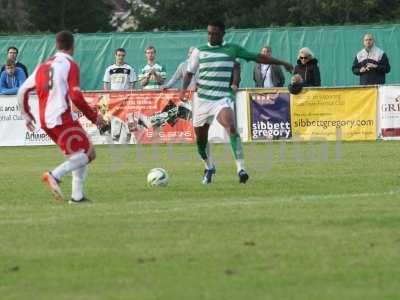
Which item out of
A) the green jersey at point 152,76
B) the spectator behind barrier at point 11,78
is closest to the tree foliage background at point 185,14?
the green jersey at point 152,76

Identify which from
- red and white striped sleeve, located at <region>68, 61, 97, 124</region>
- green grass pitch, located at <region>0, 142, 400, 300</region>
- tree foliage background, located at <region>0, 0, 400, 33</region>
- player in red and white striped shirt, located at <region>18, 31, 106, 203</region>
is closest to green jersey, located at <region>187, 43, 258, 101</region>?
green grass pitch, located at <region>0, 142, 400, 300</region>

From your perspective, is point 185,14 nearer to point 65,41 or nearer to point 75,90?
point 65,41

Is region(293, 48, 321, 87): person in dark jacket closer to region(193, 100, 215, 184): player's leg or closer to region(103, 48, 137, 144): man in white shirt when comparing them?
region(103, 48, 137, 144): man in white shirt

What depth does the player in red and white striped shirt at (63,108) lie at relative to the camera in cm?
1440

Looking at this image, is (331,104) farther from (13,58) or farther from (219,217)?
(219,217)

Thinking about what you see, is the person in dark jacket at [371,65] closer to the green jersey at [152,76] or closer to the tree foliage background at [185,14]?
the green jersey at [152,76]

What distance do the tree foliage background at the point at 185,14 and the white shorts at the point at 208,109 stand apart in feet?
103

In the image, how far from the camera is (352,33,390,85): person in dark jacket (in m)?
27.7

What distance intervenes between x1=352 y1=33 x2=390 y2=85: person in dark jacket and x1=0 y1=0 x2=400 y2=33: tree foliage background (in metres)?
20.7

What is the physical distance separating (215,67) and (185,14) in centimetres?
3801

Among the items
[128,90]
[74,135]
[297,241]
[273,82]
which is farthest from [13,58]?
[297,241]

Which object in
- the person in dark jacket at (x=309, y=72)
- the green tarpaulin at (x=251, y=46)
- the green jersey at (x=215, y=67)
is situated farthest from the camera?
the green tarpaulin at (x=251, y=46)

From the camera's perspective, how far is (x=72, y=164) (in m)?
14.5

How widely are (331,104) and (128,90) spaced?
423cm
